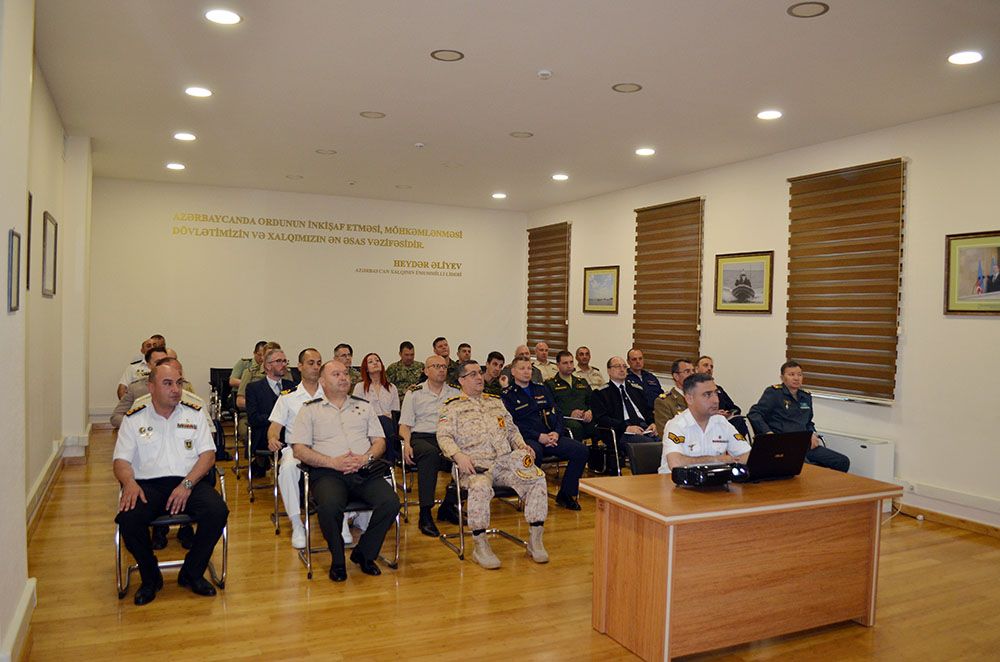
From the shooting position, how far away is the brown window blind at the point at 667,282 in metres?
8.61

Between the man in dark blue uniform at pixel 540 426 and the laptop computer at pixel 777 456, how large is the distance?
95.2 inches

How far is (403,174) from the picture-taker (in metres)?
9.20

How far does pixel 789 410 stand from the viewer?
648cm

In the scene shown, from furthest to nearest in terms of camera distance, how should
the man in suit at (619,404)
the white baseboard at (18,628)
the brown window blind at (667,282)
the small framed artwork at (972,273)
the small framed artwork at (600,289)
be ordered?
the small framed artwork at (600,289) → the brown window blind at (667,282) → the man in suit at (619,404) → the small framed artwork at (972,273) → the white baseboard at (18,628)

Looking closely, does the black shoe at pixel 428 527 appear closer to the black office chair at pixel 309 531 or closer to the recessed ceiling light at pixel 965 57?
the black office chair at pixel 309 531

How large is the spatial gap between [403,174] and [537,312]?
11.9 feet

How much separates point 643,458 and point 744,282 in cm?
400

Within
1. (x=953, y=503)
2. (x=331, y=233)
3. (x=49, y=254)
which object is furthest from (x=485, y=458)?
(x=331, y=233)

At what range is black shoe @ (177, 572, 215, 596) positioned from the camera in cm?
422

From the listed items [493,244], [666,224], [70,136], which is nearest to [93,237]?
[70,136]

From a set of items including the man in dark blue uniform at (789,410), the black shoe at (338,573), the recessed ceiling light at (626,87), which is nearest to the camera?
the black shoe at (338,573)

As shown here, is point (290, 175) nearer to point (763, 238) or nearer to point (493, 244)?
point (493, 244)

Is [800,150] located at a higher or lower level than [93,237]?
higher

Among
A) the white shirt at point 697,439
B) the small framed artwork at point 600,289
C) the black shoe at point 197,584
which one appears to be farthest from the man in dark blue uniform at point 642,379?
the black shoe at point 197,584
